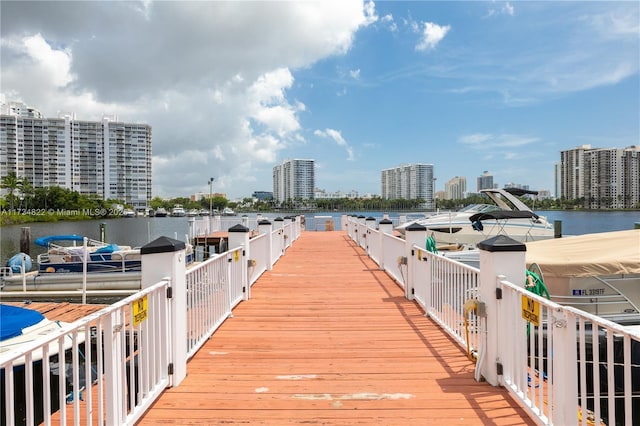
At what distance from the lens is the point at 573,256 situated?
18.8 feet

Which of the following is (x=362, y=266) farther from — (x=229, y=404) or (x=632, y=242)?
(x=229, y=404)

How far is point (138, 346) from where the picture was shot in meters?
2.76

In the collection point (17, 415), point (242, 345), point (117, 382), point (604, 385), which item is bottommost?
point (17, 415)

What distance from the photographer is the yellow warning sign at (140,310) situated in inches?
101

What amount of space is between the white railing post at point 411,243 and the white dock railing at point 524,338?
0.33 metres

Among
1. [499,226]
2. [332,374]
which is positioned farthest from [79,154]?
[332,374]

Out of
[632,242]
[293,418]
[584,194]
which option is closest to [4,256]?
[293,418]

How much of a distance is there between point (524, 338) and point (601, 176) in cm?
9503

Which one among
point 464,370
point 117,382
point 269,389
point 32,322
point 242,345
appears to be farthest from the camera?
point 32,322

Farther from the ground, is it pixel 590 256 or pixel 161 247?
pixel 161 247

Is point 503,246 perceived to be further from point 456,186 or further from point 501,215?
point 456,186

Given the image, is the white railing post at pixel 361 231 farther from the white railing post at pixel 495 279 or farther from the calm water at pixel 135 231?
the white railing post at pixel 495 279

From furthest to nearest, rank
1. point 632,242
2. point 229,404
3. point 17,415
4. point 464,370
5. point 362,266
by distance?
point 362,266 → point 632,242 → point 17,415 → point 464,370 → point 229,404

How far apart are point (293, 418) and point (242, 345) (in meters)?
1.70
